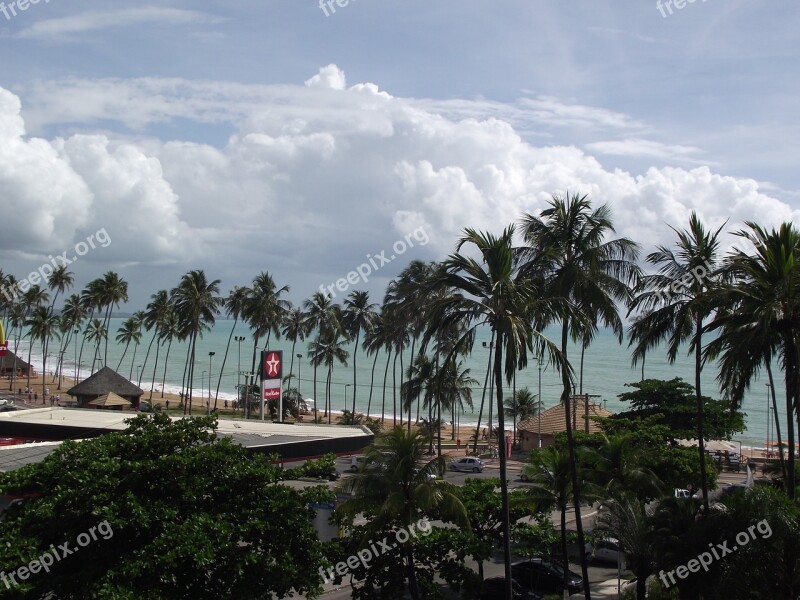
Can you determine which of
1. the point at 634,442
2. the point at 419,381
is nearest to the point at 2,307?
the point at 419,381

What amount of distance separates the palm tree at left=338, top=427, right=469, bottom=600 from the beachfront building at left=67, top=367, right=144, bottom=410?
54.8m

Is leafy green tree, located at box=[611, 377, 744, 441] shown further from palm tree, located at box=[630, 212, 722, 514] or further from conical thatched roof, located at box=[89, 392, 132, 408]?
conical thatched roof, located at box=[89, 392, 132, 408]

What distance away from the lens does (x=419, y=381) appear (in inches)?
2159

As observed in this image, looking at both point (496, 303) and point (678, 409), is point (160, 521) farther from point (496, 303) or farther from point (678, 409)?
point (678, 409)

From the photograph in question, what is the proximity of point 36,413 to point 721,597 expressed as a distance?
105ft

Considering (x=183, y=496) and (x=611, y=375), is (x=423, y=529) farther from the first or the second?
(x=611, y=375)

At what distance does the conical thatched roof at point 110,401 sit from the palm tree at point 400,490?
180 ft

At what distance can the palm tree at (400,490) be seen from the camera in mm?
15562

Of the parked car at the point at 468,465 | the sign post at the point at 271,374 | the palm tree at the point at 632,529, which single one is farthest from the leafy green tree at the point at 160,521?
the parked car at the point at 468,465

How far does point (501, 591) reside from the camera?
20.2m

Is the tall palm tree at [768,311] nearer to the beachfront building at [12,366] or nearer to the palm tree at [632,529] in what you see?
the palm tree at [632,529]

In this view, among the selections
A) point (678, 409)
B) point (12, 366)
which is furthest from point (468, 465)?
point (12, 366)

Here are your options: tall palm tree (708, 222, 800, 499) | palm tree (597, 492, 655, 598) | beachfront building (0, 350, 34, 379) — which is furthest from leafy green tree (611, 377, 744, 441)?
beachfront building (0, 350, 34, 379)

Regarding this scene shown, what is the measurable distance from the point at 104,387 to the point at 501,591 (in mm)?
57081
